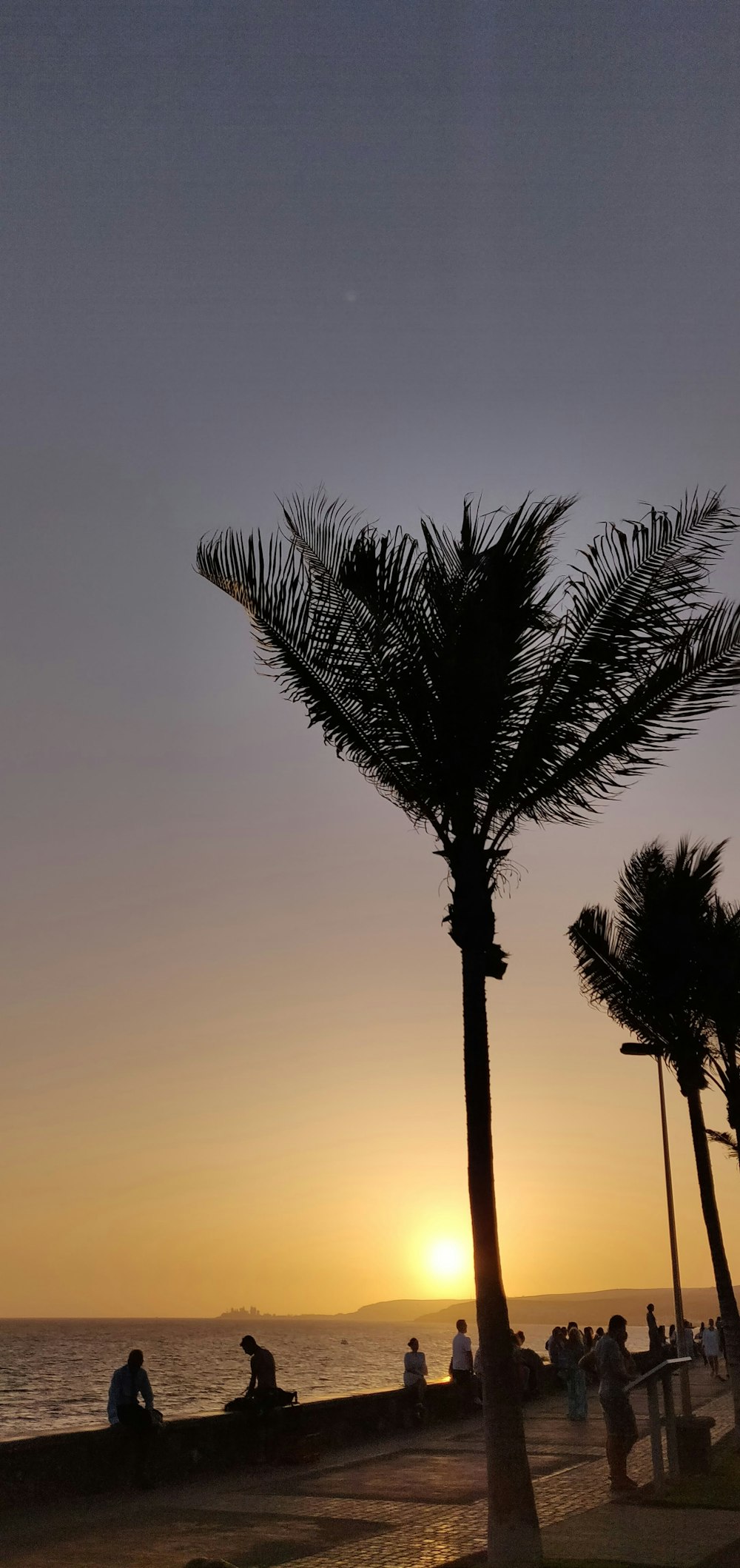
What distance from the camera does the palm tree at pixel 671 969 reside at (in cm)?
1905

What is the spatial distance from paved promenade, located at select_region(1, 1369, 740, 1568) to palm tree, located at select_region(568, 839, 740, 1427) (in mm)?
4140

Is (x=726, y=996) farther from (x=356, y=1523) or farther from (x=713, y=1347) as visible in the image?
(x=713, y=1347)

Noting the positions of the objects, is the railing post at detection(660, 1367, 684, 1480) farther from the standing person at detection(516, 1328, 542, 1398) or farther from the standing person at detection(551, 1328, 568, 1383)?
the standing person at detection(516, 1328, 542, 1398)

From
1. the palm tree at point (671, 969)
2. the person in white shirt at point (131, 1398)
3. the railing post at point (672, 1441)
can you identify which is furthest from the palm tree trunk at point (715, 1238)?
the person in white shirt at point (131, 1398)

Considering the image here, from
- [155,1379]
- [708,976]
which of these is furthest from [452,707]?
[155,1379]

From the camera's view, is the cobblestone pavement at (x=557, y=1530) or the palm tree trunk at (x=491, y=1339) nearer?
the palm tree trunk at (x=491, y=1339)

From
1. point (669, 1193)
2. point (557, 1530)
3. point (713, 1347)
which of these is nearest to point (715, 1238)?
point (669, 1193)

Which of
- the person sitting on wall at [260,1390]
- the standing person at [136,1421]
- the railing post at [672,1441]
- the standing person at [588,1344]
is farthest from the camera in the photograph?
the standing person at [588,1344]

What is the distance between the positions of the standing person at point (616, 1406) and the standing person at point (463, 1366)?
9740mm

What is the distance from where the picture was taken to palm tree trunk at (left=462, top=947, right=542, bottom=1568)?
984 cm

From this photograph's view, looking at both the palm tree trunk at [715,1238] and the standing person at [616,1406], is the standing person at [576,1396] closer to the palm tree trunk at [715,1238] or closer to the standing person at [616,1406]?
the palm tree trunk at [715,1238]

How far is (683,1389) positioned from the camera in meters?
17.2

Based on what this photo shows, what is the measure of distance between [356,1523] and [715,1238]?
334 inches

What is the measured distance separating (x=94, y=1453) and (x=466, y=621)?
28.7 feet
